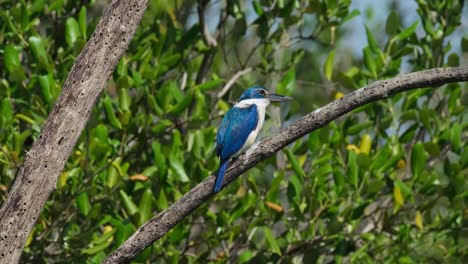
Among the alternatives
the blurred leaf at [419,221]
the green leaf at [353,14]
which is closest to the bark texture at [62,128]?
the blurred leaf at [419,221]

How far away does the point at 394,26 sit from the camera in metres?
8.16

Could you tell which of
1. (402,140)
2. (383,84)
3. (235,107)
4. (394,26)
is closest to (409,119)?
(402,140)

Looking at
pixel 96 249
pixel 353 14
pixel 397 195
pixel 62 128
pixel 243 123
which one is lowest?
pixel 397 195

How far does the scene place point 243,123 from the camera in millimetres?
7266

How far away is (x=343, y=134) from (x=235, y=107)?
89cm

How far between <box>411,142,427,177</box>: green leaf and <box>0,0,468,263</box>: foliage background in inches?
0.4

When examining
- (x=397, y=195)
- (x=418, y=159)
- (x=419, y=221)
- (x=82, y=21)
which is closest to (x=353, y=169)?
(x=397, y=195)

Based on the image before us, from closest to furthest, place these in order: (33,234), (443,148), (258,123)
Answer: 1. (33,234)
2. (258,123)
3. (443,148)

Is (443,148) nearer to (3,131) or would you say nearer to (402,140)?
(402,140)

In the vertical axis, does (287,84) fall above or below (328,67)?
above

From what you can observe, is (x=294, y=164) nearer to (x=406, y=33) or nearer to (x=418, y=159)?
(x=418, y=159)

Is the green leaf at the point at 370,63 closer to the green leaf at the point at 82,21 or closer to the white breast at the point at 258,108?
the white breast at the point at 258,108

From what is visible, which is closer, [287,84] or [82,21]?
[82,21]

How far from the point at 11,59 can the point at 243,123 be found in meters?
1.67
